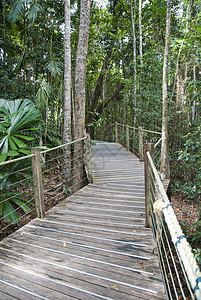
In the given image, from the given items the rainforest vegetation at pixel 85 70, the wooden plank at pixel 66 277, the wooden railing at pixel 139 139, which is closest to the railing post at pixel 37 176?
the rainforest vegetation at pixel 85 70

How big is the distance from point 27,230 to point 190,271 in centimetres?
239

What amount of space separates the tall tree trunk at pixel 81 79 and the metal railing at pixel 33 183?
0.07 feet

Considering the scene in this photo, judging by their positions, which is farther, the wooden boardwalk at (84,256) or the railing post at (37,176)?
the railing post at (37,176)

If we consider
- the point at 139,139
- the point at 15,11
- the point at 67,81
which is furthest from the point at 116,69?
the point at 67,81

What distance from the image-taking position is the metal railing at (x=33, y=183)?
2.86 metres

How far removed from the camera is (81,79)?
15.4 ft

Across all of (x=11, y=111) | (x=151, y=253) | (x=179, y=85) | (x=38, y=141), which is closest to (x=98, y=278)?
(x=151, y=253)

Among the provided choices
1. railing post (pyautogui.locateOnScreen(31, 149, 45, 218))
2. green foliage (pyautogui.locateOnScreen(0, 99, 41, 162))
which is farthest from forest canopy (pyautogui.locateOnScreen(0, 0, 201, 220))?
railing post (pyautogui.locateOnScreen(31, 149, 45, 218))

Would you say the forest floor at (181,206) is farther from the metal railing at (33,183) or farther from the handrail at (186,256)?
the handrail at (186,256)

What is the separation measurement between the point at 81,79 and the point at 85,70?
28 centimetres

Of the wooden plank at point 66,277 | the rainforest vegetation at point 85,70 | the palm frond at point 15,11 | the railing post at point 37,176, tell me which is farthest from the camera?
the palm frond at point 15,11

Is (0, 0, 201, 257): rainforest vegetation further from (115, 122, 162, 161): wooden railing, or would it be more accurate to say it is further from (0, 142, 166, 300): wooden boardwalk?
(0, 142, 166, 300): wooden boardwalk

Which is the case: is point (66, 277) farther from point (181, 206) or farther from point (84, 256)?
point (181, 206)

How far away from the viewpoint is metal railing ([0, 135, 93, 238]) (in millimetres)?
2864
